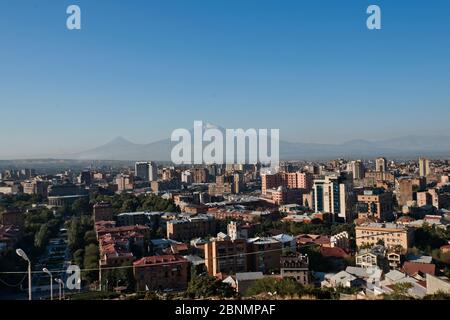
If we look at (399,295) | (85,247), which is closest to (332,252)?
(85,247)

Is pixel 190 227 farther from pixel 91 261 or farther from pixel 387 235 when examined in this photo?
pixel 387 235

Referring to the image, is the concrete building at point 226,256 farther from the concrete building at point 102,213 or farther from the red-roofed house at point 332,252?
the concrete building at point 102,213

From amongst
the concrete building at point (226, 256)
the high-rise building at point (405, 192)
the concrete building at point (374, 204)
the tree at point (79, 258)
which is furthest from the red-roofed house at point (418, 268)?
the high-rise building at point (405, 192)

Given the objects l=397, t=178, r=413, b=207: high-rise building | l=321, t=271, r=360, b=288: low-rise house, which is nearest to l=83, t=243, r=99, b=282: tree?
l=321, t=271, r=360, b=288: low-rise house

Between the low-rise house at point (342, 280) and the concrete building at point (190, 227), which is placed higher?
the low-rise house at point (342, 280)
